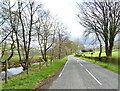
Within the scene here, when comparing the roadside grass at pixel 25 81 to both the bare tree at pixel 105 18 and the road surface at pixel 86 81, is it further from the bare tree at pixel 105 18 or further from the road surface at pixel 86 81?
the bare tree at pixel 105 18

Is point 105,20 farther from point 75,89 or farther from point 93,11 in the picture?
point 75,89

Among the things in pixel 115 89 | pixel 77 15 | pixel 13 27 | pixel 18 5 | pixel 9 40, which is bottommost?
pixel 115 89

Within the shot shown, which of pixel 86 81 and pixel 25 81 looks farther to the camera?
pixel 86 81

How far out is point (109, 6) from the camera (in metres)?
20.1

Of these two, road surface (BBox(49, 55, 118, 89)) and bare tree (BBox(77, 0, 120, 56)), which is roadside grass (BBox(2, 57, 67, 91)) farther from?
bare tree (BBox(77, 0, 120, 56))

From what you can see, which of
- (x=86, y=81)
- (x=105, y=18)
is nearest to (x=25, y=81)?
(x=86, y=81)

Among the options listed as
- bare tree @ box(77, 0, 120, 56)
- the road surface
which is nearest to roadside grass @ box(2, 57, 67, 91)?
the road surface

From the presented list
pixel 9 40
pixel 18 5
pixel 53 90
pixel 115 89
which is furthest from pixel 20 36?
pixel 115 89

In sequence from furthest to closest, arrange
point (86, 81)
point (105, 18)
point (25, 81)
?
1. point (105, 18)
2. point (86, 81)
3. point (25, 81)

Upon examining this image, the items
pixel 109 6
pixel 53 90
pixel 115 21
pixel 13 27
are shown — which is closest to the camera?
A: pixel 53 90

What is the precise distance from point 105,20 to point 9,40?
17.6 m

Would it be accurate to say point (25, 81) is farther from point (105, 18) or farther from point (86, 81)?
point (105, 18)

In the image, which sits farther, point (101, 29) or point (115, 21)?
point (101, 29)

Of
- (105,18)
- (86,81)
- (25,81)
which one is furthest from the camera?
(105,18)
